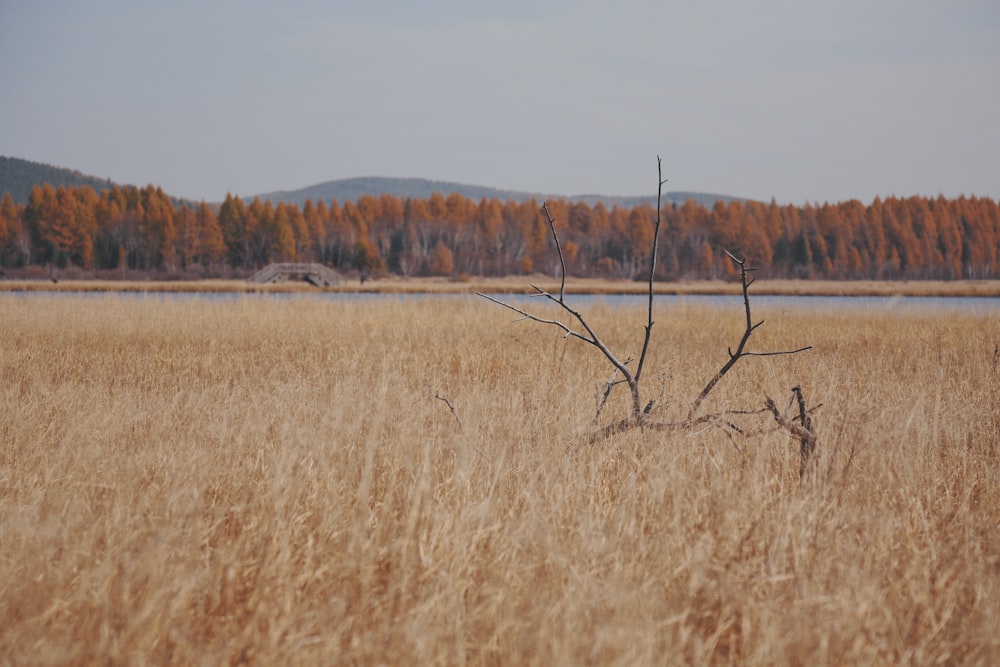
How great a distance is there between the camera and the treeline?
236 ft

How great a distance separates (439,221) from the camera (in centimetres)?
8431

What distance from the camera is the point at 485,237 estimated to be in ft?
280

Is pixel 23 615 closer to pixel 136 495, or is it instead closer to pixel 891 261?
pixel 136 495

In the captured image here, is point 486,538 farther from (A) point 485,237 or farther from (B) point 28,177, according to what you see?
(B) point 28,177

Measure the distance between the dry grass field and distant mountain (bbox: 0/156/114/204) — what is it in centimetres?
19049

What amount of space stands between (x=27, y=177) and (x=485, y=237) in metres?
148

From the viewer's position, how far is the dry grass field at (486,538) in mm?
2062

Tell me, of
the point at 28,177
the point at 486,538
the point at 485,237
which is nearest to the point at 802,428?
the point at 486,538

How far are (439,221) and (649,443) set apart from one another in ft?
268

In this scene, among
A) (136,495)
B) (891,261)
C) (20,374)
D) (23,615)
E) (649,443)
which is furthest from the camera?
(891,261)

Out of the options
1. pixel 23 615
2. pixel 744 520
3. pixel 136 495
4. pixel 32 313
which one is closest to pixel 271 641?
pixel 23 615

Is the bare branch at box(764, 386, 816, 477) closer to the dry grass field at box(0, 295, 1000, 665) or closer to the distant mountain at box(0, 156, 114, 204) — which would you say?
the dry grass field at box(0, 295, 1000, 665)

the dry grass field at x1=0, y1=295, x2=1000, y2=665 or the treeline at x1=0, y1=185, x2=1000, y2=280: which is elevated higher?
the treeline at x1=0, y1=185, x2=1000, y2=280

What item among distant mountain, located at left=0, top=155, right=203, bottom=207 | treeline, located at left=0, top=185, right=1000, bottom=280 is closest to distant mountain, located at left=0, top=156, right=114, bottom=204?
distant mountain, located at left=0, top=155, right=203, bottom=207
